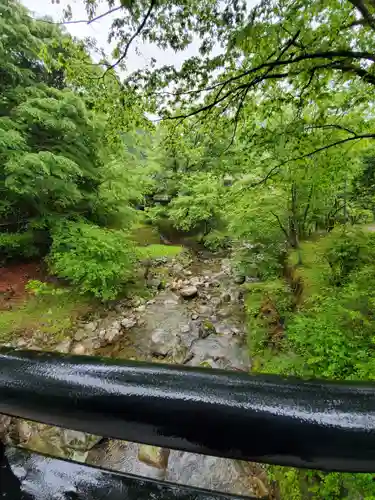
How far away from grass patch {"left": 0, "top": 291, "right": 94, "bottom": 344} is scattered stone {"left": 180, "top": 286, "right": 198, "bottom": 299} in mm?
2958

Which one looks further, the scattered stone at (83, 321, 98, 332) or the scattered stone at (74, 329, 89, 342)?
the scattered stone at (83, 321, 98, 332)

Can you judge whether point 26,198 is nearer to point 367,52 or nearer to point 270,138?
point 270,138

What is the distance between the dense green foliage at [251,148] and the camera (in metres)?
2.65

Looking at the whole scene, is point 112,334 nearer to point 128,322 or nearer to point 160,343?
point 128,322

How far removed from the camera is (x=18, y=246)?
7199mm

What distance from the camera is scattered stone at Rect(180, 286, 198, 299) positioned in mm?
8766

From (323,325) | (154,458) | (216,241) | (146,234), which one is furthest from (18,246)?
(146,234)

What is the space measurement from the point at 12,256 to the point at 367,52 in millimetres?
8664

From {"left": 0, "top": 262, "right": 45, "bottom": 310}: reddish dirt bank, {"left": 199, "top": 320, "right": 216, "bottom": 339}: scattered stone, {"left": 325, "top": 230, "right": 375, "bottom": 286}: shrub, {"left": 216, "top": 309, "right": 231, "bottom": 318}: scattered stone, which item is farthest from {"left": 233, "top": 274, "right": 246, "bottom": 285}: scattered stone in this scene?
{"left": 0, "top": 262, "right": 45, "bottom": 310}: reddish dirt bank

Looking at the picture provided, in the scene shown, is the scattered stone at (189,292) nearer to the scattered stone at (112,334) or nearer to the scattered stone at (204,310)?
the scattered stone at (204,310)

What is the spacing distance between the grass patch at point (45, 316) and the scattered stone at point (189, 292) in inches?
116

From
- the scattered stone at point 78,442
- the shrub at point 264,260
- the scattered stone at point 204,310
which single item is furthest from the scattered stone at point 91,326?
the shrub at point 264,260

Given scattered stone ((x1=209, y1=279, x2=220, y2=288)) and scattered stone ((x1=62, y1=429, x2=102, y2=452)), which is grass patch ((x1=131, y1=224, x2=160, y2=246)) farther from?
scattered stone ((x1=62, y1=429, x2=102, y2=452))

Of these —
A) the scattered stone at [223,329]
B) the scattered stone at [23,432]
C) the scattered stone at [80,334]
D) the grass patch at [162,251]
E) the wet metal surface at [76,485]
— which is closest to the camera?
the wet metal surface at [76,485]
